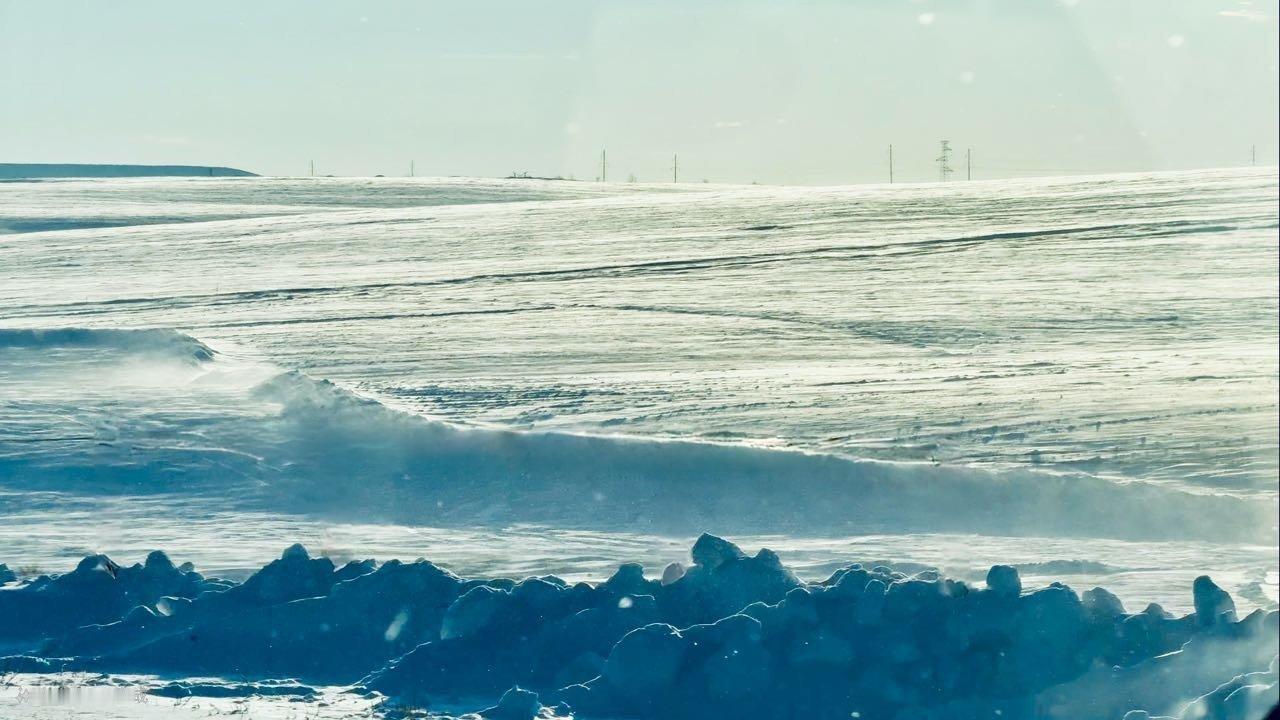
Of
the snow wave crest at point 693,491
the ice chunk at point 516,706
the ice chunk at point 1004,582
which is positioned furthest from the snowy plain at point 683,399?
the ice chunk at point 516,706

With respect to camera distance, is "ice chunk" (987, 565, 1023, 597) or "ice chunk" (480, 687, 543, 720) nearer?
"ice chunk" (480, 687, 543, 720)

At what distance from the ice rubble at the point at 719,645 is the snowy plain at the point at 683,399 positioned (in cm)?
110

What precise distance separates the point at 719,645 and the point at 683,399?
16.7 feet

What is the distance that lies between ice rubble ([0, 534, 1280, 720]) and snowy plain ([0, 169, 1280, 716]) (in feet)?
3.61

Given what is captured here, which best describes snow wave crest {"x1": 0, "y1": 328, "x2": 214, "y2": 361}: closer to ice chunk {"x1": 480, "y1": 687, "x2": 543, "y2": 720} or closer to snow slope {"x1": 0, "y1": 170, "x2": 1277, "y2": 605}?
snow slope {"x1": 0, "y1": 170, "x2": 1277, "y2": 605}

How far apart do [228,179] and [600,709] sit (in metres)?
32.0

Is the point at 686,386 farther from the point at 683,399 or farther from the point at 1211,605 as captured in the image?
the point at 1211,605

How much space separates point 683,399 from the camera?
31.2ft

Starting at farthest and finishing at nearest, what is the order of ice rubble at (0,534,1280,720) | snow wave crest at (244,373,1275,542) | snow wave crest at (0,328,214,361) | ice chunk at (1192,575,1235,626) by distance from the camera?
snow wave crest at (0,328,214,361)
snow wave crest at (244,373,1275,542)
ice chunk at (1192,575,1235,626)
ice rubble at (0,534,1280,720)

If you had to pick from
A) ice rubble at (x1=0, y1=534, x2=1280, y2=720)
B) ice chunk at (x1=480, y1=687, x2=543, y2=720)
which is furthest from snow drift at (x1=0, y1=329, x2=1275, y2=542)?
ice chunk at (x1=480, y1=687, x2=543, y2=720)

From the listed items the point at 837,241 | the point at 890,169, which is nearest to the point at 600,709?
the point at 837,241

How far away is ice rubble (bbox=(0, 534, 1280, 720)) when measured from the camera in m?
4.26

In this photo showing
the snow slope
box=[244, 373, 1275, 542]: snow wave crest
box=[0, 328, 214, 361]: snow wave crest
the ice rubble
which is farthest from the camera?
box=[0, 328, 214, 361]: snow wave crest

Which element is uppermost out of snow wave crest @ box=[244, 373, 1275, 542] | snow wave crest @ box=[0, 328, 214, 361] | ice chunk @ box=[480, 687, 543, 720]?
snow wave crest @ box=[0, 328, 214, 361]
